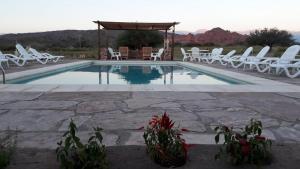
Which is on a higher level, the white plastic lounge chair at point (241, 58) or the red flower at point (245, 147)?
the white plastic lounge chair at point (241, 58)

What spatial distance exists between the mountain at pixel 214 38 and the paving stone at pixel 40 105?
27.9m

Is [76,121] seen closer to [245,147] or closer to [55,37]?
[245,147]

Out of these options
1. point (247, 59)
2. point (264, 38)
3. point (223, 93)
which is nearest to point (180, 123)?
point (223, 93)

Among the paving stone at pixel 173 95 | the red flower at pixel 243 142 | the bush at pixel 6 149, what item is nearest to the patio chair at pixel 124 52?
the paving stone at pixel 173 95

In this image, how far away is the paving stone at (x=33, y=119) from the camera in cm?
335

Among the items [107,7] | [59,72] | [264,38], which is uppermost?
[107,7]

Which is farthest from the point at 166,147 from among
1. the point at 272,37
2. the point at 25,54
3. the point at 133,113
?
the point at 272,37

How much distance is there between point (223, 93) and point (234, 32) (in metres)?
31.8

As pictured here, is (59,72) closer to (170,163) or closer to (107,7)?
(170,163)

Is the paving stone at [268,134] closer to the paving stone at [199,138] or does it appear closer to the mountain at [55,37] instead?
the paving stone at [199,138]

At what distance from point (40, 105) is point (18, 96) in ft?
3.04

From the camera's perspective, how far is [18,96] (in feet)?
17.0

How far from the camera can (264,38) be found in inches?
1045

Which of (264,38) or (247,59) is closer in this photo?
(247,59)
